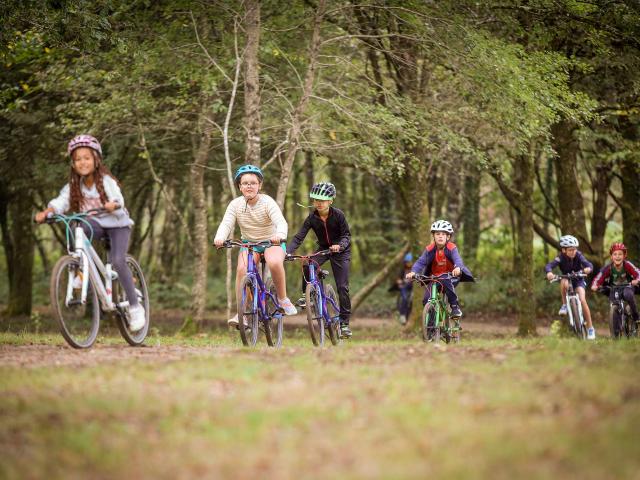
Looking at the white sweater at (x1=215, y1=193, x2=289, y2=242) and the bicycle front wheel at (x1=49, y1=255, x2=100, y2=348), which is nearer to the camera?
the bicycle front wheel at (x1=49, y1=255, x2=100, y2=348)

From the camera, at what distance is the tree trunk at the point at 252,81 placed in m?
16.1

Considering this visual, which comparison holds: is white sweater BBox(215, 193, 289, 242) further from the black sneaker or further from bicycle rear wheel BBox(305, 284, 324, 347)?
the black sneaker

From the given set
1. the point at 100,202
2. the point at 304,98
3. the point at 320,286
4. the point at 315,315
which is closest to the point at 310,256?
the point at 320,286

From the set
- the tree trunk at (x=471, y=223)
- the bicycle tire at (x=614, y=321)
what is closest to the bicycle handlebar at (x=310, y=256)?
the bicycle tire at (x=614, y=321)

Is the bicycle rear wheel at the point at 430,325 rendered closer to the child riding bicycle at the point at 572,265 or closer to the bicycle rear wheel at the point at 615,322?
the child riding bicycle at the point at 572,265

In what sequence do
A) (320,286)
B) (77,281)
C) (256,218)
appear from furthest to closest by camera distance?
(320,286) → (256,218) → (77,281)

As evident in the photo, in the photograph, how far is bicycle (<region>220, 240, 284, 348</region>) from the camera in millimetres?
11188

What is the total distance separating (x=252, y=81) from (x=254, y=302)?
→ 20.0ft

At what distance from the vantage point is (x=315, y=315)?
40.1 feet

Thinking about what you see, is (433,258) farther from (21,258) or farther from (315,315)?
(21,258)

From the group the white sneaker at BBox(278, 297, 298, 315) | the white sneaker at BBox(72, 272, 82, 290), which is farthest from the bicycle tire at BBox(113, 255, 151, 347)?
the white sneaker at BBox(278, 297, 298, 315)

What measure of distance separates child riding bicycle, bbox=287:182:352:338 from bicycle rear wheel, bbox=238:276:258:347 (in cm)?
121

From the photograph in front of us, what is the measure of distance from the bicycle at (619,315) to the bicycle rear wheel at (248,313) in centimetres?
707

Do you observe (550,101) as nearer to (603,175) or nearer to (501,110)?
(501,110)
